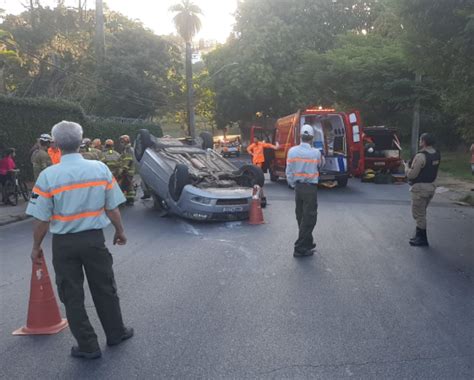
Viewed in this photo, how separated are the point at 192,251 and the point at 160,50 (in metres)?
28.3

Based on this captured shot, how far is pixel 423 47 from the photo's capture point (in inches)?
435

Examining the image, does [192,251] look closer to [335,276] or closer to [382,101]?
[335,276]

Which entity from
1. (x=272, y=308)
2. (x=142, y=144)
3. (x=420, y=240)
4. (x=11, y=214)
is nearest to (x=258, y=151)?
(x=142, y=144)

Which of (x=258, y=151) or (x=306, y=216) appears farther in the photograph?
(x=258, y=151)

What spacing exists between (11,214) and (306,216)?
7.21 metres

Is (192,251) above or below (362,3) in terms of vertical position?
below

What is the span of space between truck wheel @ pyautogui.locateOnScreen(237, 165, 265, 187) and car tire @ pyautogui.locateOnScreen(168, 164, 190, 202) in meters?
Result: 1.67

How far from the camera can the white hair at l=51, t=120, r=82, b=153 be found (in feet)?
13.0

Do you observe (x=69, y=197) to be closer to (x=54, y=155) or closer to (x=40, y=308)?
(x=40, y=308)

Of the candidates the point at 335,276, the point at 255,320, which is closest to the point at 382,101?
the point at 335,276

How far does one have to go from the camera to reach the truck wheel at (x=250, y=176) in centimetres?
1120

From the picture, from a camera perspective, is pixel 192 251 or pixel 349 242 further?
pixel 349 242

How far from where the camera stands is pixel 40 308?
453 cm

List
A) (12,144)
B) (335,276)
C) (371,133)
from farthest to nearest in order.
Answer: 1. (371,133)
2. (12,144)
3. (335,276)
